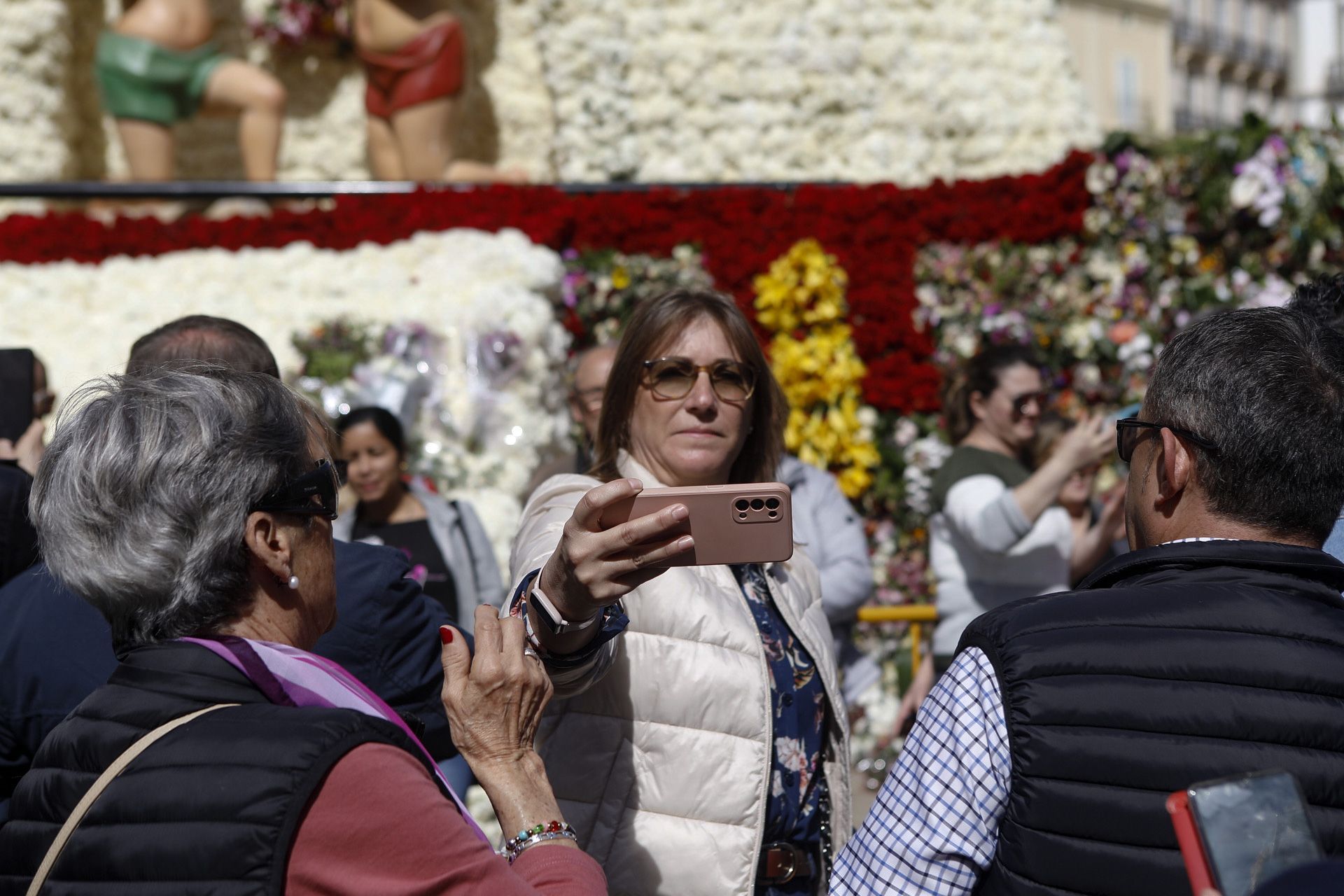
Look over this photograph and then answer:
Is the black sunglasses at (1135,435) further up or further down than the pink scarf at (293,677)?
further up

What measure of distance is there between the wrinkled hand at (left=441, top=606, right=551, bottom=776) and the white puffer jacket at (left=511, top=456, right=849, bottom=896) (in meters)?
0.29

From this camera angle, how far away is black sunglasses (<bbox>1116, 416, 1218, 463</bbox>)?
69.4 inches

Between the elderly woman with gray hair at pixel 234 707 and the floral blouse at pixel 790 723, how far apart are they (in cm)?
61

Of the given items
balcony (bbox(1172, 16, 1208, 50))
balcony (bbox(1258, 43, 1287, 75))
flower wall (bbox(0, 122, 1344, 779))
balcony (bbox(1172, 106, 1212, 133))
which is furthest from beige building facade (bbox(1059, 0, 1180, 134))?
flower wall (bbox(0, 122, 1344, 779))

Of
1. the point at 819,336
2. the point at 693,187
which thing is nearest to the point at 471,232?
the point at 693,187

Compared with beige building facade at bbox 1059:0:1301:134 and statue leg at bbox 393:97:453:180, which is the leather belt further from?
beige building facade at bbox 1059:0:1301:134

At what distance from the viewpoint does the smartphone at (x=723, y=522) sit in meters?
1.85

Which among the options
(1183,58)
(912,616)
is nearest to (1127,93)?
(1183,58)

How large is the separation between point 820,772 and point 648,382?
84 centimetres

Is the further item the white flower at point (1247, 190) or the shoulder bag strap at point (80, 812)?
the white flower at point (1247, 190)

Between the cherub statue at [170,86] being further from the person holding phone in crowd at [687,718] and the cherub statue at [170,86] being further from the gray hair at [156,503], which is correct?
the gray hair at [156,503]

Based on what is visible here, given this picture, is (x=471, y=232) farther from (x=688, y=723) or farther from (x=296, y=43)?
(x=688, y=723)

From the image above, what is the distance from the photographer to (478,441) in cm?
569

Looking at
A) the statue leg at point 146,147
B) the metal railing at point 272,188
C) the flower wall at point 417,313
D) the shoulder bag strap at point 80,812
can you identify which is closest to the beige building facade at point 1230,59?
the metal railing at point 272,188
